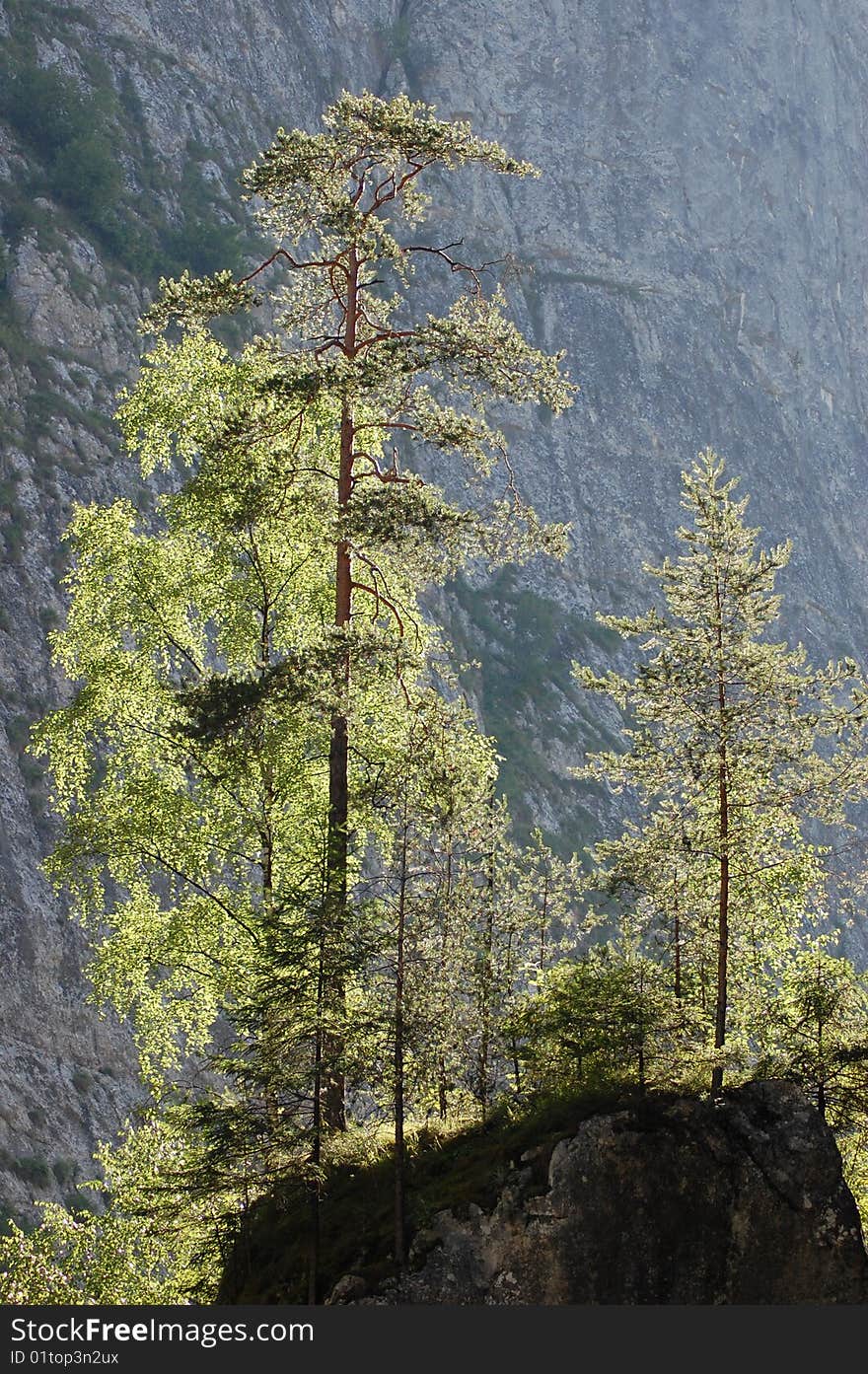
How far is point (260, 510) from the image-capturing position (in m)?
15.4

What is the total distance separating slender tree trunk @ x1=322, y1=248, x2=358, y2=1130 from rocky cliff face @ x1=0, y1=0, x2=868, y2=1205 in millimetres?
16868

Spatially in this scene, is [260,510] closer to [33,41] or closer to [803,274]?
[33,41]

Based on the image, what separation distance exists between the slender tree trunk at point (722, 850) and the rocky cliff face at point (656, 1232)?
4.40 ft

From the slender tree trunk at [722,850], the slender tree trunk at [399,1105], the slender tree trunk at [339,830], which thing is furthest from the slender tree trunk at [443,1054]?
the slender tree trunk at [722,850]

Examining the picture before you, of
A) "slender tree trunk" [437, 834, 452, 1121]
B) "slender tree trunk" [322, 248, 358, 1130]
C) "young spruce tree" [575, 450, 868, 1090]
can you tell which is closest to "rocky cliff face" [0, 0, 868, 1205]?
"slender tree trunk" [437, 834, 452, 1121]

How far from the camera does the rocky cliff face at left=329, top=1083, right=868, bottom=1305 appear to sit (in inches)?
426

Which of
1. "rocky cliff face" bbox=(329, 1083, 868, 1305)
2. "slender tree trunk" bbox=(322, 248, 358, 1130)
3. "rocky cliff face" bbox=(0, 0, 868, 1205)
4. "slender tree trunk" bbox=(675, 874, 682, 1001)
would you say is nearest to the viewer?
"rocky cliff face" bbox=(329, 1083, 868, 1305)

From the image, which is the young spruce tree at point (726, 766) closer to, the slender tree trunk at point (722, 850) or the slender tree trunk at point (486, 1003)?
the slender tree trunk at point (722, 850)

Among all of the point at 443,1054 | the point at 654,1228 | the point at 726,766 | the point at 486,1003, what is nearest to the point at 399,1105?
the point at 443,1054

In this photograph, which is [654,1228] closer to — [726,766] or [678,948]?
[678,948]

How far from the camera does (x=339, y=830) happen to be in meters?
12.5

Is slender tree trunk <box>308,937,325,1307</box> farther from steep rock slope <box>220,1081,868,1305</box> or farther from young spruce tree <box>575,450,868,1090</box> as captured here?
young spruce tree <box>575,450,868,1090</box>

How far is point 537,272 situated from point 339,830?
237 feet

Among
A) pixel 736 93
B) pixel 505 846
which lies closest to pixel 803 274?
pixel 736 93
